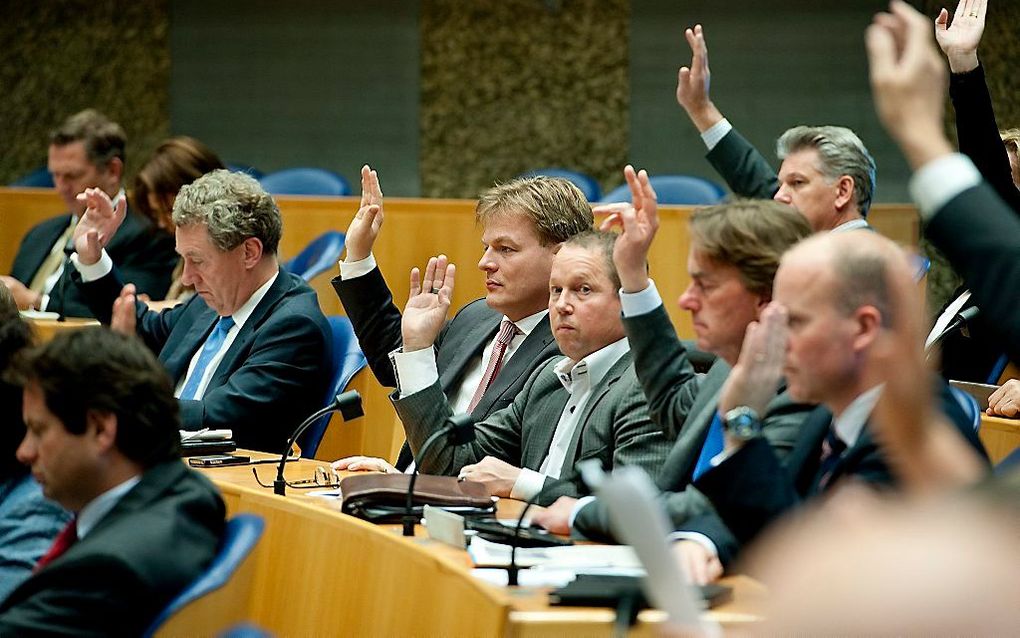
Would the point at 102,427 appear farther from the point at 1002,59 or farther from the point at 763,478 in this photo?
the point at 1002,59

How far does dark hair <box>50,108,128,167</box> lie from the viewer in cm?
615

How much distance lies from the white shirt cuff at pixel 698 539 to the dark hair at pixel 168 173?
3556mm

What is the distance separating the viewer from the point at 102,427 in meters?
2.24

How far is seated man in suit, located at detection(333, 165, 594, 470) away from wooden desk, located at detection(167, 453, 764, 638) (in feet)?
1.86

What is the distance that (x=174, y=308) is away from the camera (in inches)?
186

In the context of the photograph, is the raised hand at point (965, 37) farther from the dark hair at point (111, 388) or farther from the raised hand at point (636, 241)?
the dark hair at point (111, 388)

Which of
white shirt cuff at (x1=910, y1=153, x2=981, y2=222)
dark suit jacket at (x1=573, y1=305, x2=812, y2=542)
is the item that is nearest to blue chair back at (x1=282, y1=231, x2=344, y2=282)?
dark suit jacket at (x1=573, y1=305, x2=812, y2=542)

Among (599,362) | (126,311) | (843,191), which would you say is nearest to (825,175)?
(843,191)

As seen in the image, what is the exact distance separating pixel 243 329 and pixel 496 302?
3.01 ft

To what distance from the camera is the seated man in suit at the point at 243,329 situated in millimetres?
3986

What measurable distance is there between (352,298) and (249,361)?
365 millimetres

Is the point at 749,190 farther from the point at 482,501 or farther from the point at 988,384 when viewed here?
the point at 482,501

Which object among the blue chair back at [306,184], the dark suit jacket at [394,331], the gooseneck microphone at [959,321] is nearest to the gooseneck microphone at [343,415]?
the dark suit jacket at [394,331]

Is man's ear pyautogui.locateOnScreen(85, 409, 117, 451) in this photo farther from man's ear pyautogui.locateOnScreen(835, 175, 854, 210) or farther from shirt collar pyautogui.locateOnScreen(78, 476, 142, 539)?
man's ear pyautogui.locateOnScreen(835, 175, 854, 210)
